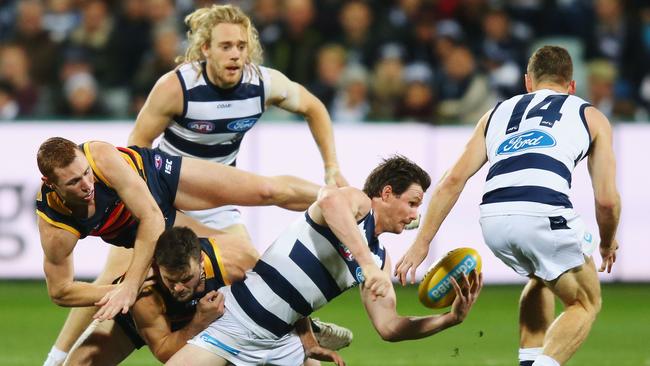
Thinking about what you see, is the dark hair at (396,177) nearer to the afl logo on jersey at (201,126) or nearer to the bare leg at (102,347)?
the bare leg at (102,347)

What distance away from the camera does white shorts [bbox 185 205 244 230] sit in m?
7.26

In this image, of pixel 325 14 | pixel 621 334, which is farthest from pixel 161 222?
pixel 325 14

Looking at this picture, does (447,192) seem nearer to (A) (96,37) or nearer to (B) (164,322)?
(B) (164,322)

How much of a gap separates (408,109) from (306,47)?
1.35 m

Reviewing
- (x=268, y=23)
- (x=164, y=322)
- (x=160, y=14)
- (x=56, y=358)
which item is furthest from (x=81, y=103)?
(x=164, y=322)

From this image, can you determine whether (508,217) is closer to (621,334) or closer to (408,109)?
(621,334)

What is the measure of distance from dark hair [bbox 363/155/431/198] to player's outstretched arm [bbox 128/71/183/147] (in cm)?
167

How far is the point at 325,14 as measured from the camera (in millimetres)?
12617

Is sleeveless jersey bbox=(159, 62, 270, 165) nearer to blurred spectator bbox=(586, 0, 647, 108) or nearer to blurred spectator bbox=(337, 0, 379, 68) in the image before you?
blurred spectator bbox=(337, 0, 379, 68)

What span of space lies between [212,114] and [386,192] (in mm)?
1728

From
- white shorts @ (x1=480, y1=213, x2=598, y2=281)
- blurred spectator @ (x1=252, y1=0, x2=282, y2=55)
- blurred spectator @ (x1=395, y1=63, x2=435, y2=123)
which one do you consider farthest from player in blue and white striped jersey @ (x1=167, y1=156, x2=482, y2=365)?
blurred spectator @ (x1=252, y1=0, x2=282, y2=55)

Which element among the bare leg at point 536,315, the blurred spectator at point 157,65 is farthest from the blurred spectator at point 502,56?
the bare leg at point 536,315

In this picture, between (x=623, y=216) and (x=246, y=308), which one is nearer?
(x=246, y=308)

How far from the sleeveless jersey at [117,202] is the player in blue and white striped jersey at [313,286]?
2.05 ft
